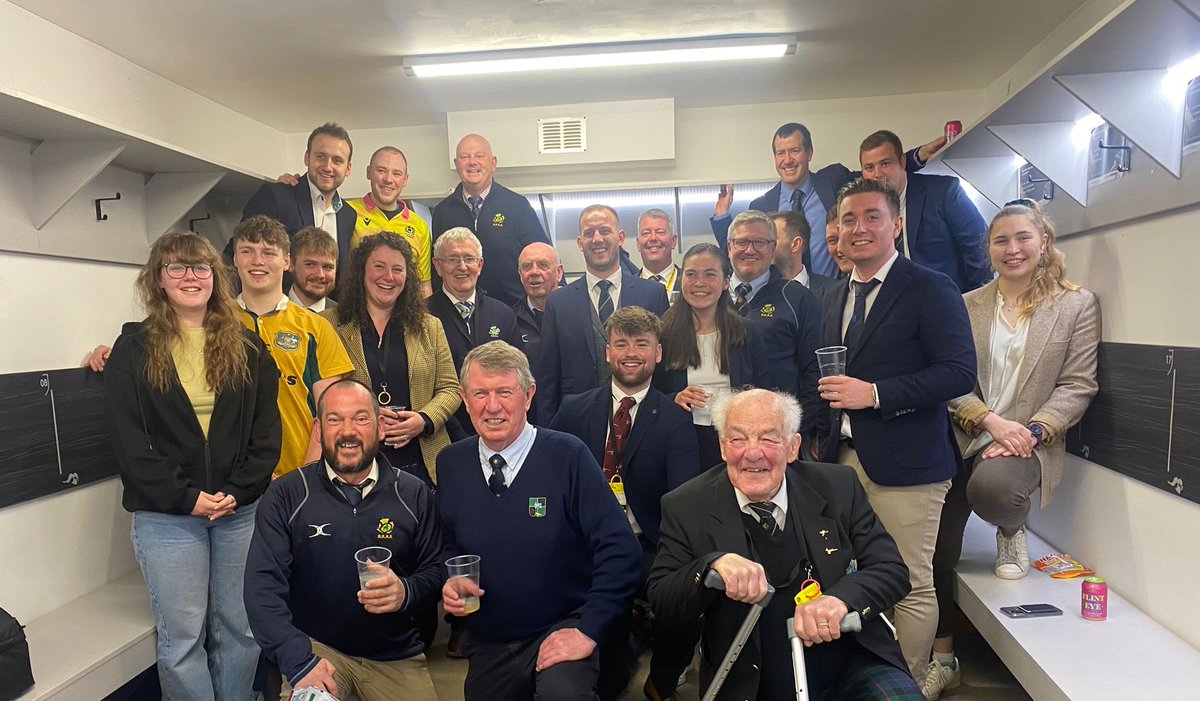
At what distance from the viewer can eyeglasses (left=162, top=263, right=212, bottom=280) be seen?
8.64 feet

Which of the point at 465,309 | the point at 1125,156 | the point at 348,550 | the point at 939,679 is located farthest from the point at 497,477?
the point at 1125,156

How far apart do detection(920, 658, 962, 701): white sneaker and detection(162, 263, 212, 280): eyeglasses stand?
2.95m

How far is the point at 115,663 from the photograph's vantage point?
2.66m

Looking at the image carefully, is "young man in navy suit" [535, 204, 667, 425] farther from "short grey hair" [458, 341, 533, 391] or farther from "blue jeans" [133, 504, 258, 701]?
"blue jeans" [133, 504, 258, 701]

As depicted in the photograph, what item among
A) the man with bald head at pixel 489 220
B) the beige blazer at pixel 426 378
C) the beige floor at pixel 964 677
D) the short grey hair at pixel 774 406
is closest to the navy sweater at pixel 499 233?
the man with bald head at pixel 489 220

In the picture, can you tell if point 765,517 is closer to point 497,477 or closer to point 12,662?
point 497,477

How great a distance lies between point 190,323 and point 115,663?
48.6 inches

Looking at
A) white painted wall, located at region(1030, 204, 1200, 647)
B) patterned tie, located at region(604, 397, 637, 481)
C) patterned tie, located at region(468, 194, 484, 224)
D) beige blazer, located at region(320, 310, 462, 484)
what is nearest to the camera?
white painted wall, located at region(1030, 204, 1200, 647)

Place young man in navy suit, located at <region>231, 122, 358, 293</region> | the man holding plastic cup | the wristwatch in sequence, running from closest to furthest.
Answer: the man holding plastic cup
the wristwatch
young man in navy suit, located at <region>231, 122, 358, 293</region>

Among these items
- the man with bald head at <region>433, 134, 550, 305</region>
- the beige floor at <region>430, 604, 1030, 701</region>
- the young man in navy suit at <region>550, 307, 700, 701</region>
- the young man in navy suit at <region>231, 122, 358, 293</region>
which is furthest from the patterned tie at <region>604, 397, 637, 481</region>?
the young man in navy suit at <region>231, 122, 358, 293</region>

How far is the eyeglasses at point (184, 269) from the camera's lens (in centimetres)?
A: 263

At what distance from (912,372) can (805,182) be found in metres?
1.98

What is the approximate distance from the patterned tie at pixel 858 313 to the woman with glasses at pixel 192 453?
213cm

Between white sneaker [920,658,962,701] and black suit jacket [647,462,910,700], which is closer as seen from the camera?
black suit jacket [647,462,910,700]
